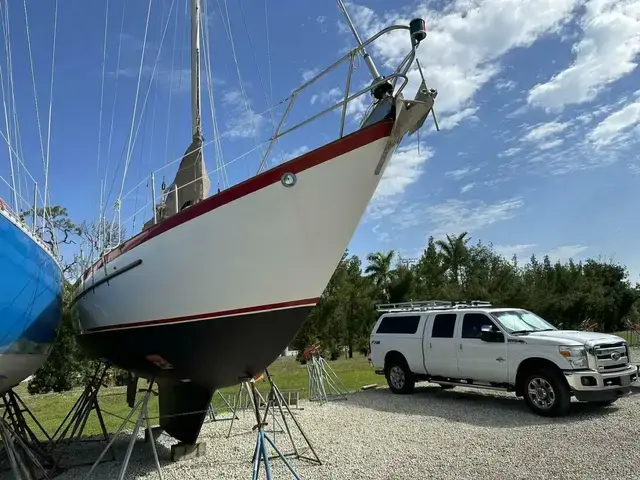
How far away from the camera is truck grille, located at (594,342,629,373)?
28.5ft

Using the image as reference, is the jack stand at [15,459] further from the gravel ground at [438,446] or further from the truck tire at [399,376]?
the truck tire at [399,376]

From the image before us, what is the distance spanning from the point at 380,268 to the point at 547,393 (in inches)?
1050

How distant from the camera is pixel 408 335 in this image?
39.6 feet

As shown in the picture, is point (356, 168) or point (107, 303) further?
point (107, 303)

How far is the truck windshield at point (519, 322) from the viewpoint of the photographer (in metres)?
10.1

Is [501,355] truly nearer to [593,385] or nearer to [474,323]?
[474,323]

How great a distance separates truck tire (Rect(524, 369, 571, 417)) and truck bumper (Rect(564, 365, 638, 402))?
175 mm

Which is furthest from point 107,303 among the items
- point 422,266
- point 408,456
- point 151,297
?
point 422,266

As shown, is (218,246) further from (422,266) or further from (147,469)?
(422,266)

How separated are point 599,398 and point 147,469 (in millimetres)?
7036

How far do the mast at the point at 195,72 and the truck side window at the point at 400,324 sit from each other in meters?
6.71

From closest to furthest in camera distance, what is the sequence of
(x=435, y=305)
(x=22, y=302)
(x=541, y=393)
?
(x=22, y=302) < (x=541, y=393) < (x=435, y=305)

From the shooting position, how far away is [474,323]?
10.6m

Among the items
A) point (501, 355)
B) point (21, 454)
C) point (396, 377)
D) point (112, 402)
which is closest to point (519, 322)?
point (501, 355)
